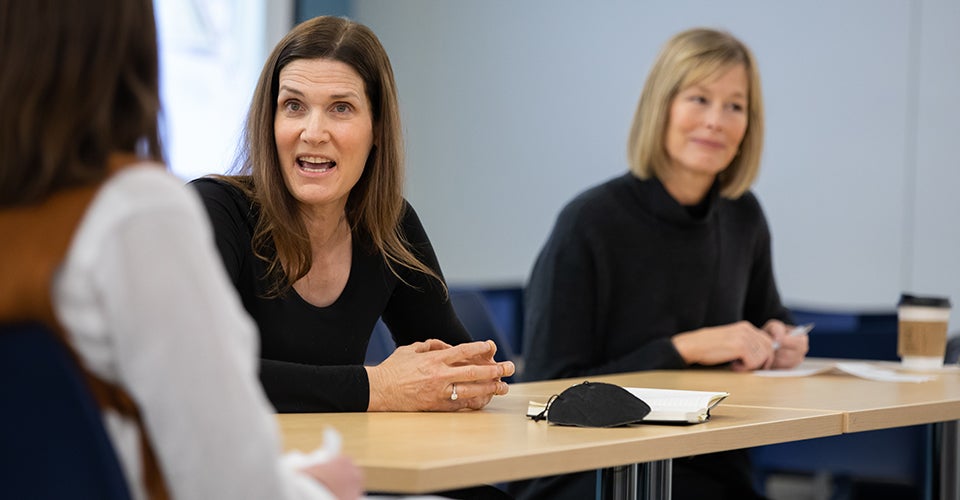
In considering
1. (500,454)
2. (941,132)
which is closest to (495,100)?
(941,132)

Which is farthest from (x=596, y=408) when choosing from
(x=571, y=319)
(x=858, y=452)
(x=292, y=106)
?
(x=858, y=452)

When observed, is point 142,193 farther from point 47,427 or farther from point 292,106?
point 292,106

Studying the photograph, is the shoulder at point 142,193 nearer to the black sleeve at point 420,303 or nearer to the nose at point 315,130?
the nose at point 315,130

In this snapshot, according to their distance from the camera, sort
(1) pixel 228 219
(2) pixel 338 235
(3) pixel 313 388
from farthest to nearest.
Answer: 1. (2) pixel 338 235
2. (1) pixel 228 219
3. (3) pixel 313 388

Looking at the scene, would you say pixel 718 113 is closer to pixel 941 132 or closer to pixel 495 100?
pixel 941 132

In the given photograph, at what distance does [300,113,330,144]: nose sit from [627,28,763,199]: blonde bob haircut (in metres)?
1.20

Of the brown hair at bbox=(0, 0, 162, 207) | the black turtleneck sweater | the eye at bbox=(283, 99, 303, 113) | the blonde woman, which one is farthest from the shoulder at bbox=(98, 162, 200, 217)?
the blonde woman

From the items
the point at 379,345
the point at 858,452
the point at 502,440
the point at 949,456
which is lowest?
the point at 858,452

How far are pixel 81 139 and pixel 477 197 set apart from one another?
5.54 meters

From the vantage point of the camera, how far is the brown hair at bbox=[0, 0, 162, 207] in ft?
3.79

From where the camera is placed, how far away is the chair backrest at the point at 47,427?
107 cm

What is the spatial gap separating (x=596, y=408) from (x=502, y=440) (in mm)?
248

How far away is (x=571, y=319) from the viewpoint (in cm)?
299

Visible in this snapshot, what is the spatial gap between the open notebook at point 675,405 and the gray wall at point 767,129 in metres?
2.58
